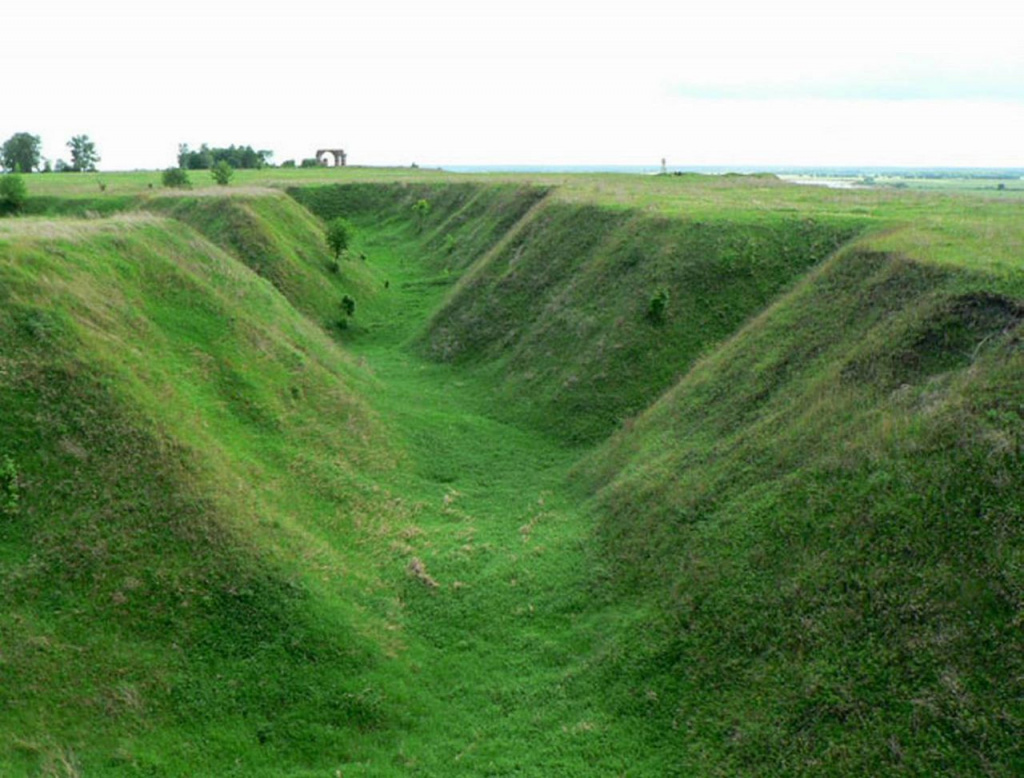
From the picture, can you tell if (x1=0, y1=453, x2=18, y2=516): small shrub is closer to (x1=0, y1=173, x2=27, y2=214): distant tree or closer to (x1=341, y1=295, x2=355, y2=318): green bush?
(x1=341, y1=295, x2=355, y2=318): green bush

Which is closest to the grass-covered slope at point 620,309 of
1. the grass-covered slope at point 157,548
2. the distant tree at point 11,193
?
the grass-covered slope at point 157,548

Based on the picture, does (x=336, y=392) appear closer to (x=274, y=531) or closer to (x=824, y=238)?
(x=274, y=531)

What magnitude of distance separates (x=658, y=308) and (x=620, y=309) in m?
2.91

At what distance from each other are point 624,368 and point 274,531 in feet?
66.2

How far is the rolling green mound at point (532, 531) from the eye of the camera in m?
14.5

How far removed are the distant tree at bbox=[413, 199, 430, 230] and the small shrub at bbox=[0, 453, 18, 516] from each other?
63316mm

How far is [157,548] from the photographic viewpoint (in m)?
18.3

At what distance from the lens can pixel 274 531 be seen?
2073 cm

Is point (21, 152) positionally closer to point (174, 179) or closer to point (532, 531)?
point (174, 179)

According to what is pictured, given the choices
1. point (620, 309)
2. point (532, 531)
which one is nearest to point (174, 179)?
point (620, 309)

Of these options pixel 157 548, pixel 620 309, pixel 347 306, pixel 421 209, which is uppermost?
pixel 421 209

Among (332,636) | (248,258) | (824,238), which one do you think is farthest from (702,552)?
(248,258)

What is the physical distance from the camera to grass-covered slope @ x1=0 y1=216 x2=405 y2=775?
1532cm

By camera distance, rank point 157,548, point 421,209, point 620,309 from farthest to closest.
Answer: point 421,209 → point 620,309 → point 157,548
